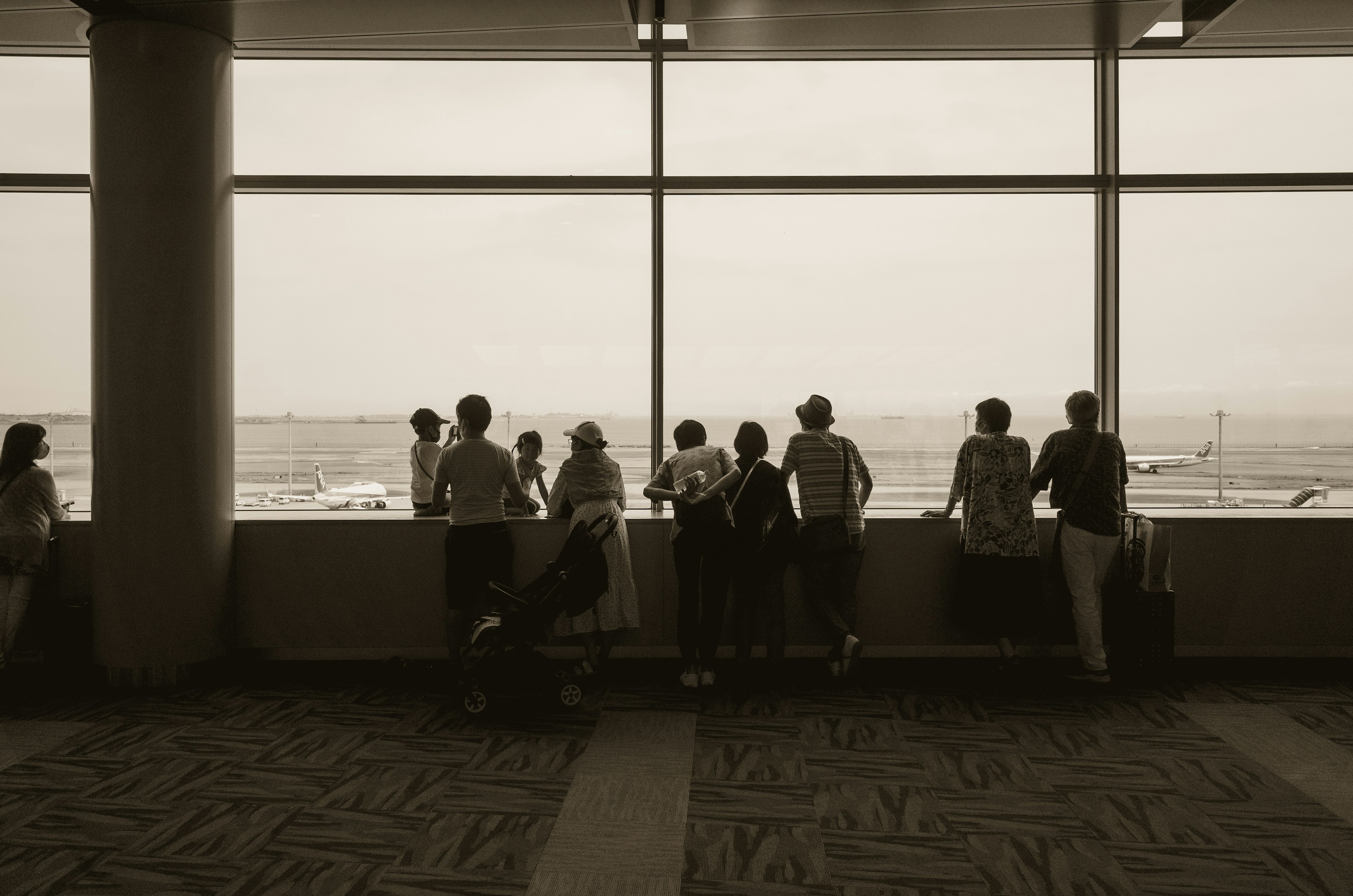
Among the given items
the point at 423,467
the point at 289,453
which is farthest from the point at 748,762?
the point at 289,453

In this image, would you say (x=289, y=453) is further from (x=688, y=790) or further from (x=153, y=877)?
(x=688, y=790)

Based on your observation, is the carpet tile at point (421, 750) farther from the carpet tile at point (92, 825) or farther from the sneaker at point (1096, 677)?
the sneaker at point (1096, 677)

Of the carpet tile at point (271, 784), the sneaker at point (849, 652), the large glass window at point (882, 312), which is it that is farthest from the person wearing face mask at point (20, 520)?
the sneaker at point (849, 652)

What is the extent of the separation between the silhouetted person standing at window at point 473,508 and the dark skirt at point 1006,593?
248cm

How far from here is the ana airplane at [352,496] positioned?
562 centimetres

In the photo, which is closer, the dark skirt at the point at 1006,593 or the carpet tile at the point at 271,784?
the carpet tile at the point at 271,784

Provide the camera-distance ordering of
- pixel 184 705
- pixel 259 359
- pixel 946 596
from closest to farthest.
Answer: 1. pixel 184 705
2. pixel 946 596
3. pixel 259 359

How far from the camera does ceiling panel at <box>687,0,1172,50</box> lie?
4801mm

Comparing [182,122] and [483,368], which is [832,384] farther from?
[182,122]

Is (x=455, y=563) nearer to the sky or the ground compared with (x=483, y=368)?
nearer to the ground

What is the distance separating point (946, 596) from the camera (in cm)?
528

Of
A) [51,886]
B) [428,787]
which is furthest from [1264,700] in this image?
[51,886]

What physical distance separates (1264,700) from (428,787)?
409 centimetres

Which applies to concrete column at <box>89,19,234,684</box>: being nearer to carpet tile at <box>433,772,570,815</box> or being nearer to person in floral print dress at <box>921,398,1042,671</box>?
carpet tile at <box>433,772,570,815</box>
